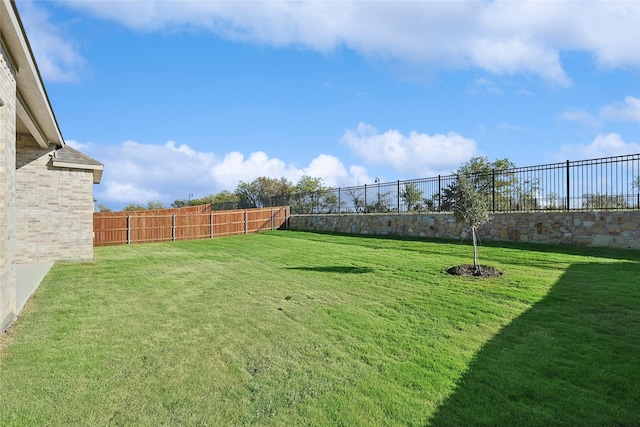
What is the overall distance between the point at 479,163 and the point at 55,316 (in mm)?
24500

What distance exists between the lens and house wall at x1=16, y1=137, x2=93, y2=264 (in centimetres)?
1065

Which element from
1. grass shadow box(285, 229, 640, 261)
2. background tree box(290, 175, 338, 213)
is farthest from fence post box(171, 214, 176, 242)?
grass shadow box(285, 229, 640, 261)

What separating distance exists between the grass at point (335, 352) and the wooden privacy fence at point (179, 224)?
12642mm

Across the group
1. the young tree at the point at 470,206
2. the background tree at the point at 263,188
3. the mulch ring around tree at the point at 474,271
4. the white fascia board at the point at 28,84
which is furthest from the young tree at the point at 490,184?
the background tree at the point at 263,188

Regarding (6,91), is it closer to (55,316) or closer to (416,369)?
(55,316)

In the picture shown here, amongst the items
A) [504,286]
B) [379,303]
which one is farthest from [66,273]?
[504,286]

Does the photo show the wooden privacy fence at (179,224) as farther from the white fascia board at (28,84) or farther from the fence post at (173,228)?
the white fascia board at (28,84)

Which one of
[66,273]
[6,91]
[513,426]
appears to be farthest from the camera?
[66,273]

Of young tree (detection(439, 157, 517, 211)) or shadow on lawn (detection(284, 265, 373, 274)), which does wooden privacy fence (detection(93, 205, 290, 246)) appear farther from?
shadow on lawn (detection(284, 265, 373, 274))

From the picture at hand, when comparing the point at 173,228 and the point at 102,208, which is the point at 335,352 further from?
the point at 102,208

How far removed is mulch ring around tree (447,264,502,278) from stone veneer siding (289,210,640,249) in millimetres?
5275

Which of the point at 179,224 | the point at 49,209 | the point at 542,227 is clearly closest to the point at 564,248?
the point at 542,227

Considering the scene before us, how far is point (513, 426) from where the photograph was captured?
2.60 metres

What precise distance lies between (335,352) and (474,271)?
461 cm
